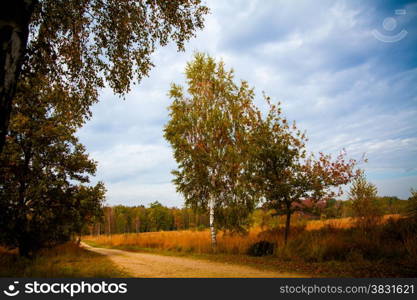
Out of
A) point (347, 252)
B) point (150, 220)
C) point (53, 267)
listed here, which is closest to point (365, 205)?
point (347, 252)

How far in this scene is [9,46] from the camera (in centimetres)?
261

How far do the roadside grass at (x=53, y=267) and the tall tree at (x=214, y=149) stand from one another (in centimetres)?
628

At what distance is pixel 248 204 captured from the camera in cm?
1368

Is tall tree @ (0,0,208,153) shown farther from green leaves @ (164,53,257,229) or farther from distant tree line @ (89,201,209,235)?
distant tree line @ (89,201,209,235)

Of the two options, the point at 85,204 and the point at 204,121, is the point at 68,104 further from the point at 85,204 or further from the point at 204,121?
the point at 204,121

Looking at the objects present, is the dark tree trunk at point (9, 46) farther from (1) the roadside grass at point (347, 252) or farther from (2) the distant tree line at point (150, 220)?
(2) the distant tree line at point (150, 220)

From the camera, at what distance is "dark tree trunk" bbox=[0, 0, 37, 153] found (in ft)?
8.48

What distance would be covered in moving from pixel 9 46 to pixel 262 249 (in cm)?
1187

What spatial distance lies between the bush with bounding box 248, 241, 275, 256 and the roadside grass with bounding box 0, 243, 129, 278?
655cm

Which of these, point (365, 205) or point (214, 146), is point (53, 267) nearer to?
point (214, 146)

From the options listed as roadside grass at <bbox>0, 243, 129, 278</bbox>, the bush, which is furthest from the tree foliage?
roadside grass at <bbox>0, 243, 129, 278</bbox>

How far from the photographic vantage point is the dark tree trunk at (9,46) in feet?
8.48

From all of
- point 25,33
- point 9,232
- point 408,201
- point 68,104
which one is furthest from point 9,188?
point 408,201

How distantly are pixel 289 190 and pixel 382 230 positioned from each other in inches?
158
